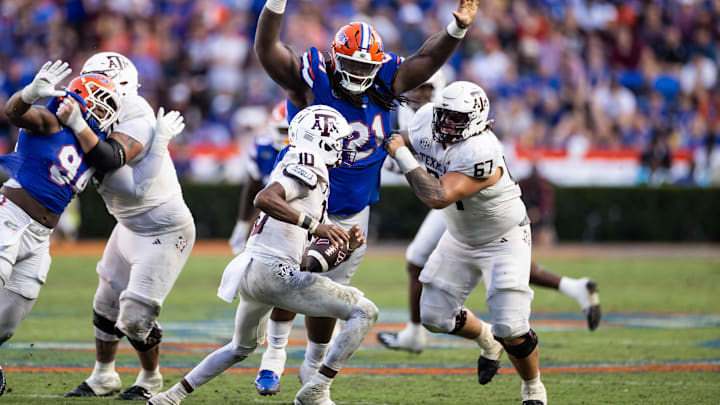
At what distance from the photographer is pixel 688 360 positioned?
7352mm

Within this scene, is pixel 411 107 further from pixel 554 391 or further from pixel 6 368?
pixel 6 368

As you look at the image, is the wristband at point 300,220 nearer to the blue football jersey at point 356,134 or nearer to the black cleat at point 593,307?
the blue football jersey at point 356,134

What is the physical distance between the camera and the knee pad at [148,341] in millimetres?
5875

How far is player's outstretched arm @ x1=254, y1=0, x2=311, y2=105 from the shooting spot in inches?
230

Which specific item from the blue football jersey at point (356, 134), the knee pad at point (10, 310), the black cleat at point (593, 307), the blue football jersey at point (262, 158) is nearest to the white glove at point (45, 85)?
the knee pad at point (10, 310)

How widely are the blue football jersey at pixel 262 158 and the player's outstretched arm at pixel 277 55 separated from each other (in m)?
2.33

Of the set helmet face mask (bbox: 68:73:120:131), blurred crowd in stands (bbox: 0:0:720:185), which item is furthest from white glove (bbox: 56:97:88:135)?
blurred crowd in stands (bbox: 0:0:720:185)

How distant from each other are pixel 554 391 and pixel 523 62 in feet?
45.6

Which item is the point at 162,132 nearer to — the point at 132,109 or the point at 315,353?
the point at 132,109

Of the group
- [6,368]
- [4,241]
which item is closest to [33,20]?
[6,368]

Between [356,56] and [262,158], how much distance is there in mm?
2890

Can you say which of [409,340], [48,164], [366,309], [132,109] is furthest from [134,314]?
[409,340]

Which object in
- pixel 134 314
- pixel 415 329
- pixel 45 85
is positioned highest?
pixel 45 85

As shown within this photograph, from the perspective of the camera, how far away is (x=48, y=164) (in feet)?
17.8
